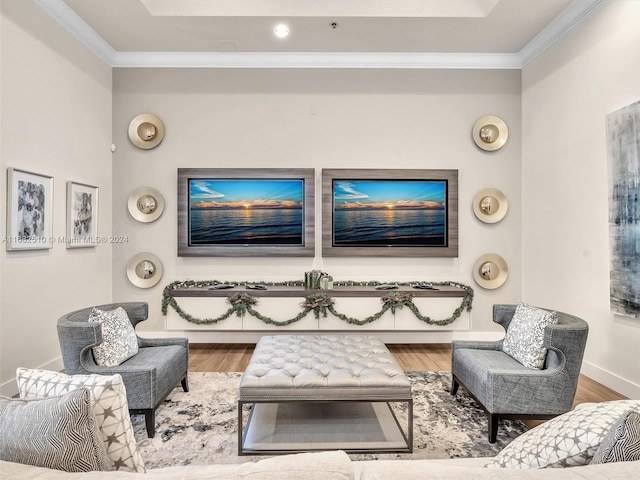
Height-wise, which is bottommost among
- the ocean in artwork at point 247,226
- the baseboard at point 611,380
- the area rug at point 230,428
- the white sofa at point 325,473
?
the area rug at point 230,428

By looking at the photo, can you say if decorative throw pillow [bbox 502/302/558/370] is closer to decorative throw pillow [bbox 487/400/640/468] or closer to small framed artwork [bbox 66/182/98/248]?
decorative throw pillow [bbox 487/400/640/468]

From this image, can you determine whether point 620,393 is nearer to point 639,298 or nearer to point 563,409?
point 639,298

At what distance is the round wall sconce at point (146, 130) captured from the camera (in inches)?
176

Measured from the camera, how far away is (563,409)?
2.35 metres

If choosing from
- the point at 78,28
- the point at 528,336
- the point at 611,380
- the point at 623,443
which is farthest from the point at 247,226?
the point at 623,443

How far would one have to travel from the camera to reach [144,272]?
448 cm

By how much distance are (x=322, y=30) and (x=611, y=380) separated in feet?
14.1

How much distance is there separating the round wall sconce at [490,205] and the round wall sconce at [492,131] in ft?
1.75

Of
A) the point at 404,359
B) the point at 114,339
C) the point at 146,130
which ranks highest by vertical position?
the point at 146,130

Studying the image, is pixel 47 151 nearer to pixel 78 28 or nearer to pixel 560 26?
pixel 78 28

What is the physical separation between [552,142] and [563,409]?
2.88 m

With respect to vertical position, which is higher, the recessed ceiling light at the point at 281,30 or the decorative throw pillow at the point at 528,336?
the recessed ceiling light at the point at 281,30

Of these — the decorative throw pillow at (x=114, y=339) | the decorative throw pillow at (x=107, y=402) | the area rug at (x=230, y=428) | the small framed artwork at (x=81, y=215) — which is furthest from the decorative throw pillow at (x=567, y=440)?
the small framed artwork at (x=81, y=215)
